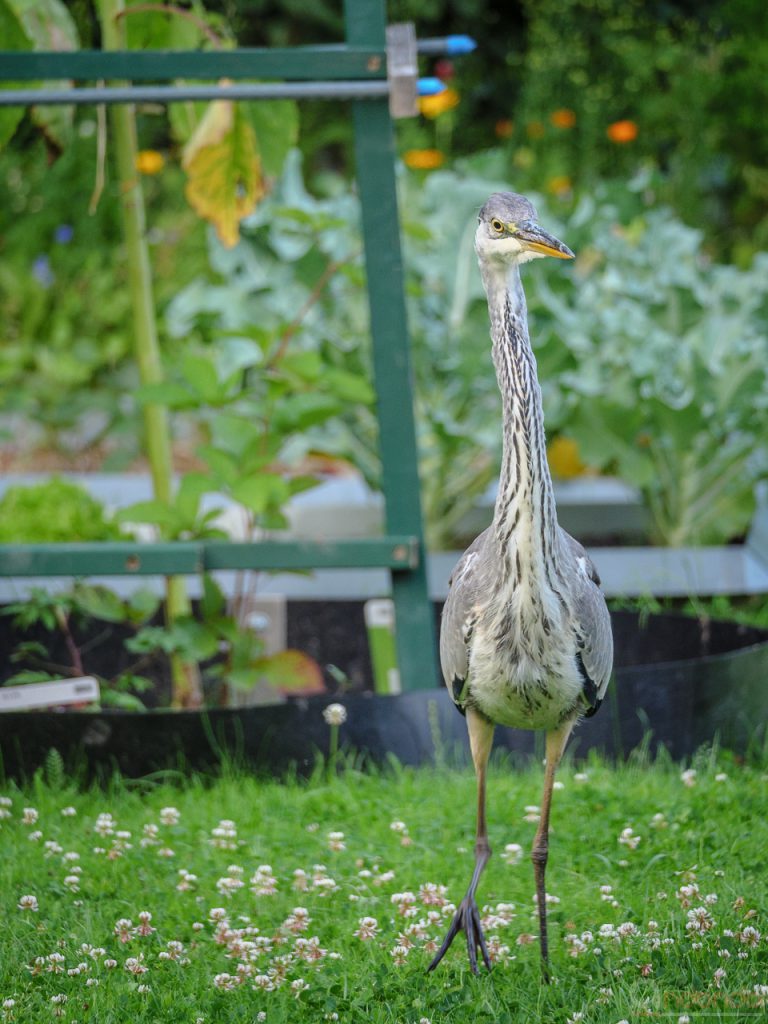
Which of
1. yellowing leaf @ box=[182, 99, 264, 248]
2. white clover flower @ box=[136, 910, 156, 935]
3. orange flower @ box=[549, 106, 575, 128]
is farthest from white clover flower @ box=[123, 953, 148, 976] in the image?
orange flower @ box=[549, 106, 575, 128]

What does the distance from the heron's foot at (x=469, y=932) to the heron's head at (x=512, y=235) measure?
1.35 metres

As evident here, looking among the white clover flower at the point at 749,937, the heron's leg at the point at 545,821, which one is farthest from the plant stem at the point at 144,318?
the white clover flower at the point at 749,937

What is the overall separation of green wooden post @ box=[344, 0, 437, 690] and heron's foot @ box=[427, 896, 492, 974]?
4.19 feet

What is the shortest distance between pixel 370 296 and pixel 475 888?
1897 millimetres

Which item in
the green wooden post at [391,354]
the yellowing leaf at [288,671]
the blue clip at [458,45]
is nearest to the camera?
the blue clip at [458,45]

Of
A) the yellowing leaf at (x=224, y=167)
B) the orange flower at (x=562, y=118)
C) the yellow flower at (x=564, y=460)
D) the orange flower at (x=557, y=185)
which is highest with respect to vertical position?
the orange flower at (x=562, y=118)

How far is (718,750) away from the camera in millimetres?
4098

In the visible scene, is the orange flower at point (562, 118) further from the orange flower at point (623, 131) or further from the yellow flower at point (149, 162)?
the yellow flower at point (149, 162)

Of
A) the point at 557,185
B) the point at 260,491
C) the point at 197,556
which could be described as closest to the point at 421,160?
the point at 557,185

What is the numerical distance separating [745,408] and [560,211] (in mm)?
2430

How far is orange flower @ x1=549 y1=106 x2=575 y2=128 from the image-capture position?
978cm

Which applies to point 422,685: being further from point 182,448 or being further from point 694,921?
point 182,448

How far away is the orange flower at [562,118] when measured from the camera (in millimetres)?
9781

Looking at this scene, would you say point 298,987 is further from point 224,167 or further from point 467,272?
point 467,272
